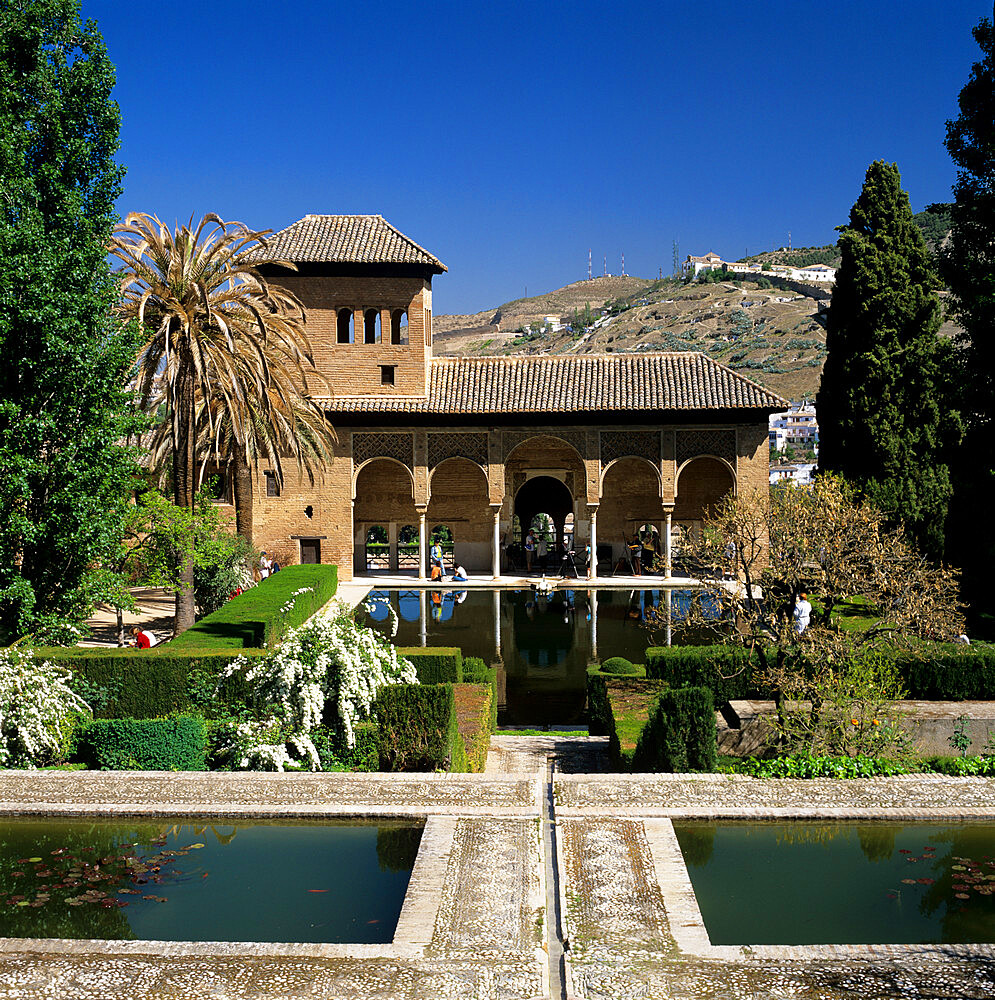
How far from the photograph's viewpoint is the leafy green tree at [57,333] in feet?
43.2

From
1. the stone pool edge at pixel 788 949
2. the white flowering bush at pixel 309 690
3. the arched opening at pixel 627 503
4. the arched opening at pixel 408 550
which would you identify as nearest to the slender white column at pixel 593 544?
the arched opening at pixel 627 503

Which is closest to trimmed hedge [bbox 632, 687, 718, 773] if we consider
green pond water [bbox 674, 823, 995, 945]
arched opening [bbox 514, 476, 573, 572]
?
green pond water [bbox 674, 823, 995, 945]

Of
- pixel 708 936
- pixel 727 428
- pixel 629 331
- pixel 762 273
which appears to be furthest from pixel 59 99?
pixel 762 273

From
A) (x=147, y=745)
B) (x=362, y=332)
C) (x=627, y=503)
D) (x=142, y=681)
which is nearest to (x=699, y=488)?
(x=627, y=503)

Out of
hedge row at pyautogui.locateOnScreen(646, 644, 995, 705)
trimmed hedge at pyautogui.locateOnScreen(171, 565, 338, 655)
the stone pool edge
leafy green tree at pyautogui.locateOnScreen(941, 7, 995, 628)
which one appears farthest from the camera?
leafy green tree at pyautogui.locateOnScreen(941, 7, 995, 628)

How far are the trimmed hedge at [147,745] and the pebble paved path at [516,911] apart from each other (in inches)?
31.0

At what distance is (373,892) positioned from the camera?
7922 millimetres

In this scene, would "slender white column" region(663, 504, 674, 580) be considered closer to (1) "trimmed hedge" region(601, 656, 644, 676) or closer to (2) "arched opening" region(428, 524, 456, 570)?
(2) "arched opening" region(428, 524, 456, 570)

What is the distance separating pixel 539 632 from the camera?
2178 cm

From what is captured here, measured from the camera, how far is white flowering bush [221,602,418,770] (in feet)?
35.5

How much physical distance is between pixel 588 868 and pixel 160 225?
1436 centimetres

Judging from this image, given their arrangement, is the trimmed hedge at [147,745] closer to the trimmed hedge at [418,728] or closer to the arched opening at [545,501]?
the trimmed hedge at [418,728]

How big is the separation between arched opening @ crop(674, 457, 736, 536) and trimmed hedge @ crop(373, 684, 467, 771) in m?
22.2

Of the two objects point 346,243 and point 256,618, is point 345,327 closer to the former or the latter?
point 346,243
